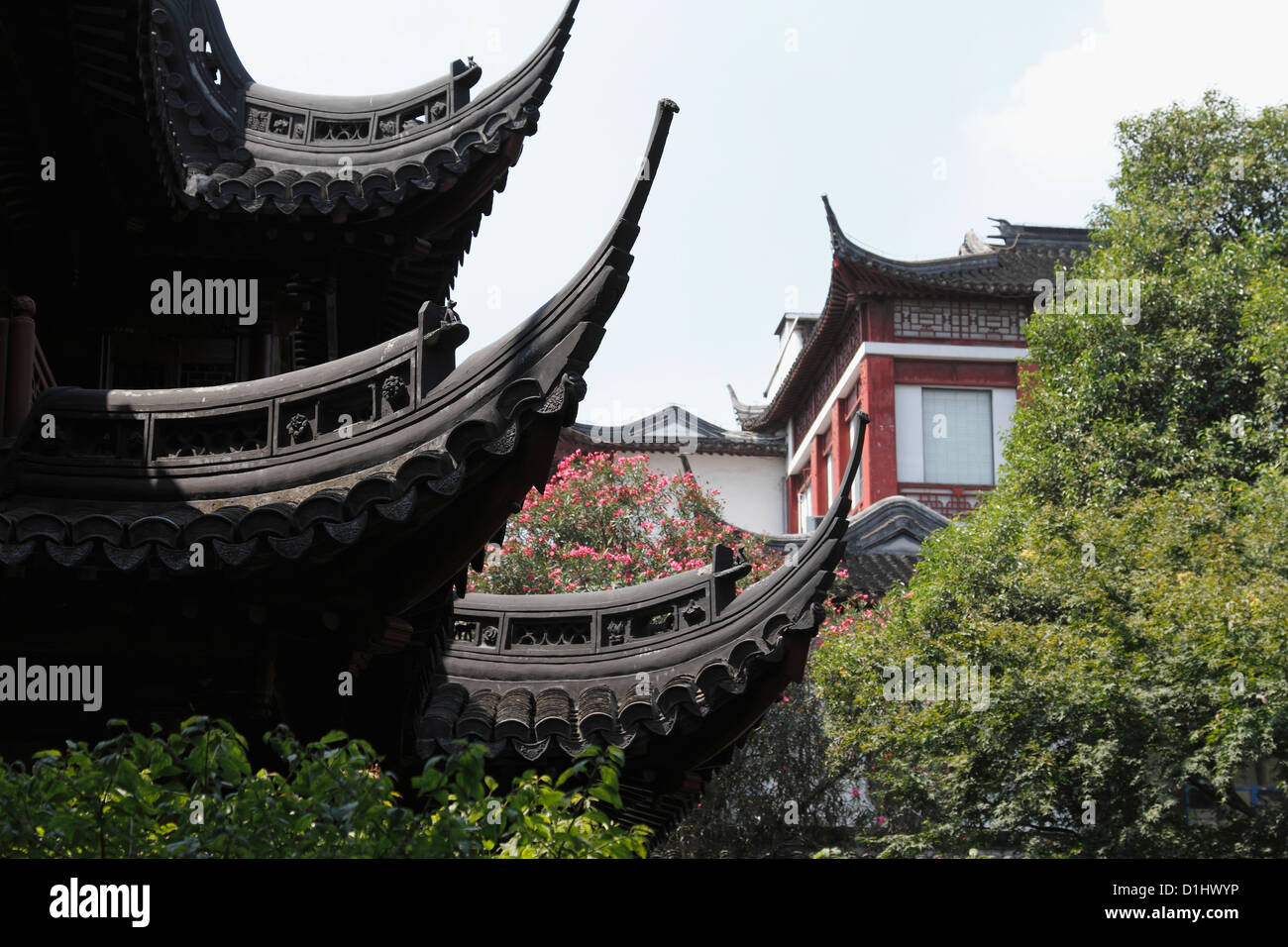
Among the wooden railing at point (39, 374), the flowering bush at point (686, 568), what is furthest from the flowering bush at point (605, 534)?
the wooden railing at point (39, 374)

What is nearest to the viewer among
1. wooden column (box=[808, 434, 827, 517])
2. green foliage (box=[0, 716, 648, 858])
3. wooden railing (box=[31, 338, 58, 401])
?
green foliage (box=[0, 716, 648, 858])

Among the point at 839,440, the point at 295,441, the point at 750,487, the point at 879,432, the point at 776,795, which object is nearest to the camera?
the point at 295,441

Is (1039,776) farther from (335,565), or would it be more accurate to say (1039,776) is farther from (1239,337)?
(335,565)

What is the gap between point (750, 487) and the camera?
3916 centimetres

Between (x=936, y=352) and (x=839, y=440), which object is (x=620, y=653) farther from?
(x=839, y=440)

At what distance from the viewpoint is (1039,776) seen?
1416 cm

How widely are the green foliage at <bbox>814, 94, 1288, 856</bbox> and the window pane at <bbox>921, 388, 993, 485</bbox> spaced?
26.4 ft

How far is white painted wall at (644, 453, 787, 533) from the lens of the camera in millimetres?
38875

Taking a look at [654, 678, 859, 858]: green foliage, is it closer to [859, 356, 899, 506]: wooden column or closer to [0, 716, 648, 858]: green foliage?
[859, 356, 899, 506]: wooden column

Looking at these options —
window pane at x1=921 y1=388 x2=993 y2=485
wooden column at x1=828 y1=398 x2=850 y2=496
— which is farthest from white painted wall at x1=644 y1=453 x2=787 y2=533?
window pane at x1=921 y1=388 x2=993 y2=485

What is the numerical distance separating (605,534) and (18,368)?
553 inches

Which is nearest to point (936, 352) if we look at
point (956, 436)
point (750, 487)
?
point (956, 436)

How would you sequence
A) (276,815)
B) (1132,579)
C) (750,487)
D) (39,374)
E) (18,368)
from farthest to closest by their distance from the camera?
(750,487) < (1132,579) < (39,374) < (18,368) < (276,815)
